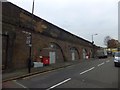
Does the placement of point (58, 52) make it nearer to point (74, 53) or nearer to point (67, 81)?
point (74, 53)

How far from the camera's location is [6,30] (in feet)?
70.9

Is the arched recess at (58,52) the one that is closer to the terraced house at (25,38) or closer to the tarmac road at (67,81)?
the terraced house at (25,38)

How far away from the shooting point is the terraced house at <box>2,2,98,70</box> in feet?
71.8

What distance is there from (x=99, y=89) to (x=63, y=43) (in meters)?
30.4

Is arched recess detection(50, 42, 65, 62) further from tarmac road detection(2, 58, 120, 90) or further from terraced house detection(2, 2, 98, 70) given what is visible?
tarmac road detection(2, 58, 120, 90)

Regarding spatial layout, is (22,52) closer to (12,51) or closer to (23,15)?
(12,51)

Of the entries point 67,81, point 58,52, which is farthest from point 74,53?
point 67,81

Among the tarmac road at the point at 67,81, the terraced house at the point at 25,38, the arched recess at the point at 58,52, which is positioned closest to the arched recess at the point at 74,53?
the terraced house at the point at 25,38

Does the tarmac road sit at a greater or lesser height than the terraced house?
lesser

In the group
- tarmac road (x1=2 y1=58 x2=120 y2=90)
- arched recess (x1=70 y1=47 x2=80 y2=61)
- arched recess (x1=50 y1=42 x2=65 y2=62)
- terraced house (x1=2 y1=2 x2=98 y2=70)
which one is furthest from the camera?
arched recess (x1=70 y1=47 x2=80 y2=61)

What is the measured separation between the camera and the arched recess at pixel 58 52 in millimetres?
36312

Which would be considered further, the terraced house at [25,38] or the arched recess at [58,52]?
the arched recess at [58,52]

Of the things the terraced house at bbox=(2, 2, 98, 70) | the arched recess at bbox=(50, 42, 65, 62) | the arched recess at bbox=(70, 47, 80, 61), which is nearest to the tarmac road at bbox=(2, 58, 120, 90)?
the terraced house at bbox=(2, 2, 98, 70)

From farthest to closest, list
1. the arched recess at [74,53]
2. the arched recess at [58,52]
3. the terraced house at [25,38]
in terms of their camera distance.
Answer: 1. the arched recess at [74,53]
2. the arched recess at [58,52]
3. the terraced house at [25,38]
